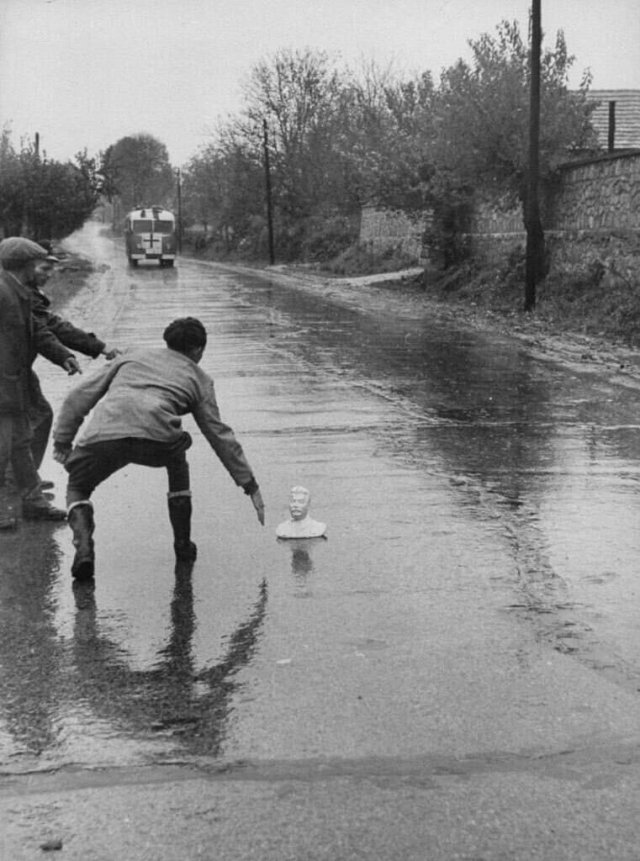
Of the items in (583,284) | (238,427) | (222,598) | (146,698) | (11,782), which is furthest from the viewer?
(583,284)

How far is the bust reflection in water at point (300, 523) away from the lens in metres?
6.52

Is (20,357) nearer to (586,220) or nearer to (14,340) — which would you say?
(14,340)

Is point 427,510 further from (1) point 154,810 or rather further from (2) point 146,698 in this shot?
(1) point 154,810

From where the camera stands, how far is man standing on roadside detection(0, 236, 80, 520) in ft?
23.3

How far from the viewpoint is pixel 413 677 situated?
4383 mm

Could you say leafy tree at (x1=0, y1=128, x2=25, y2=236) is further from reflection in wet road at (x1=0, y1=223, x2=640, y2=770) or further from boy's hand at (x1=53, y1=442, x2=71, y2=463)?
boy's hand at (x1=53, y1=442, x2=71, y2=463)

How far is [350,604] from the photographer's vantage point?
534 cm

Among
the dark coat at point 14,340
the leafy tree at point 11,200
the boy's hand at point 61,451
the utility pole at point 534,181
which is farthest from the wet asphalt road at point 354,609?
the leafy tree at point 11,200

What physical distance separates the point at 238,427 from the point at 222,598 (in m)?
5.08

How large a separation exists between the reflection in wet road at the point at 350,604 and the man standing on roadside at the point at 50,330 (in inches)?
23.9

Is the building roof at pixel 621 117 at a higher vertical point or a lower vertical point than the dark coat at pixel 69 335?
higher

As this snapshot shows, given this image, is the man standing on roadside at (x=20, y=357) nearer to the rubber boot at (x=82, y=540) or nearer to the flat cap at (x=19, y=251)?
the flat cap at (x=19, y=251)

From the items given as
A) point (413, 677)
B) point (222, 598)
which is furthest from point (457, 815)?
point (222, 598)

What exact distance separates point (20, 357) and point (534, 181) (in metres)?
18.0
